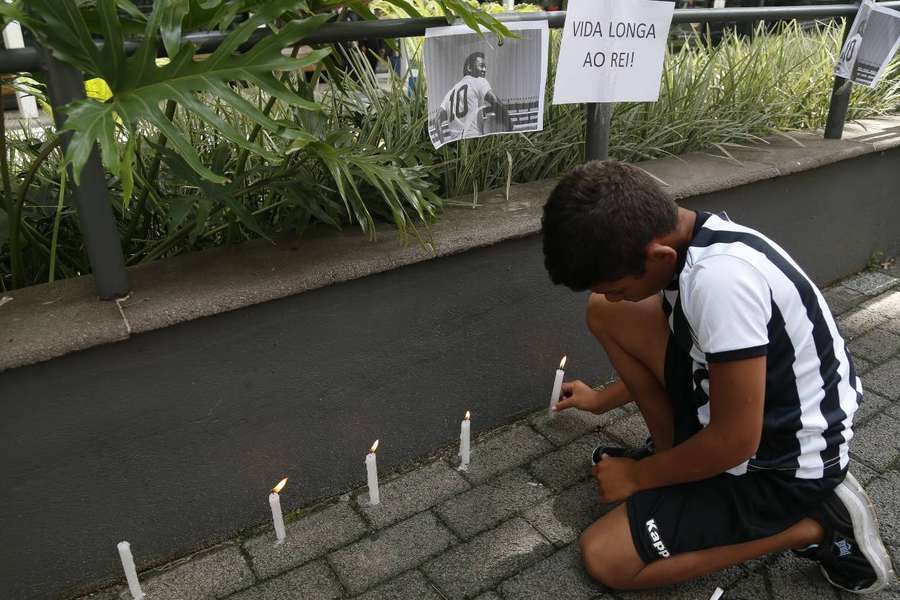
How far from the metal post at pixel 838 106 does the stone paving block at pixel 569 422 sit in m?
2.05

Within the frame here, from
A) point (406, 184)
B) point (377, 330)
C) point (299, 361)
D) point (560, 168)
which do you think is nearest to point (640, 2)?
point (560, 168)

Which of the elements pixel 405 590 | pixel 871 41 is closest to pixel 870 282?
pixel 871 41

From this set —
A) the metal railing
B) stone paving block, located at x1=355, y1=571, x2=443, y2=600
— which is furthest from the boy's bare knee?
the metal railing

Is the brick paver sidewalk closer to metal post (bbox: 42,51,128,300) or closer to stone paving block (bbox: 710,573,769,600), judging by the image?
stone paving block (bbox: 710,573,769,600)

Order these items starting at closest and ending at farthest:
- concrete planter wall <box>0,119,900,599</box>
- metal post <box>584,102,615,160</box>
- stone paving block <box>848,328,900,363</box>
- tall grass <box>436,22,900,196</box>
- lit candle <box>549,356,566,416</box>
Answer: concrete planter wall <box>0,119,900,599</box>
lit candle <box>549,356,566,416</box>
metal post <box>584,102,615,160</box>
tall grass <box>436,22,900,196</box>
stone paving block <box>848,328,900,363</box>

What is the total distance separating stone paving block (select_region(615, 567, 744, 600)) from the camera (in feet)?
6.55

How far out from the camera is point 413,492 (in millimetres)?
2387

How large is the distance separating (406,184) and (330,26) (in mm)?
471

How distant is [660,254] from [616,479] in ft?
2.37

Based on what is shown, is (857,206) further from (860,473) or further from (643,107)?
(860,473)

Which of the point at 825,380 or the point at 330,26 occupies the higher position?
the point at 330,26

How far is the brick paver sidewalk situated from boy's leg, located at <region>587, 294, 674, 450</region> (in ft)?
1.07

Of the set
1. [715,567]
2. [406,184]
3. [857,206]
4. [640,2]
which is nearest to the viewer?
[715,567]

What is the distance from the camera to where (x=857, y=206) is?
3.87m
